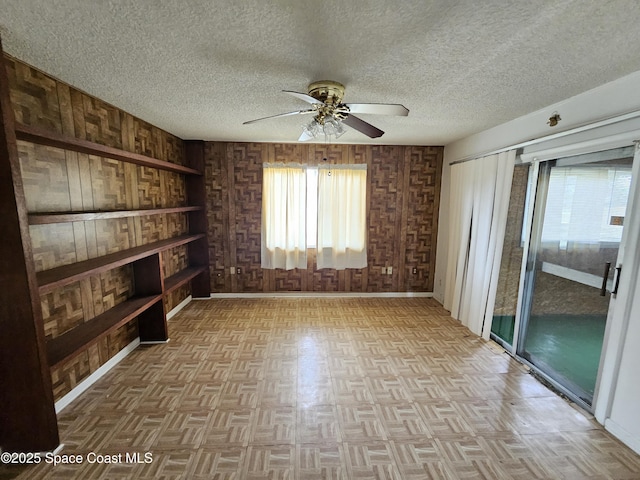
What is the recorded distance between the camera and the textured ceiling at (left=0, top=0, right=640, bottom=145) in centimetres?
114

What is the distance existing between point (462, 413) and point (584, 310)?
4.55 ft

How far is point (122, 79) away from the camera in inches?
72.4

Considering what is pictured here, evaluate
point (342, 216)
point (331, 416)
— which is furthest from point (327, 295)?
point (331, 416)

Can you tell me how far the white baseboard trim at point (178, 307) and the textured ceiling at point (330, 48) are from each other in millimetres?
2489

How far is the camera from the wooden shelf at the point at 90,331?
5.56 feet

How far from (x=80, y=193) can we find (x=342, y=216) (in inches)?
118

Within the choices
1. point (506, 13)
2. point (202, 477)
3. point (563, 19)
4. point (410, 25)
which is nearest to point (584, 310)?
point (563, 19)

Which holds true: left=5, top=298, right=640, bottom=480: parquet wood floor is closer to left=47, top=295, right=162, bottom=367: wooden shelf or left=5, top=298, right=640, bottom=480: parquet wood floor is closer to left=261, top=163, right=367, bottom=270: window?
left=47, top=295, right=162, bottom=367: wooden shelf

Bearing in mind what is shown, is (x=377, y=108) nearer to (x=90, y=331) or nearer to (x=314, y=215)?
(x=314, y=215)

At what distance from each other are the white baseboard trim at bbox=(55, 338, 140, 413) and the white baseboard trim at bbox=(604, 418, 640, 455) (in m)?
3.80

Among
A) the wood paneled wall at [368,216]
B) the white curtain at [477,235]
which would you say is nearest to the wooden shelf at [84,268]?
the wood paneled wall at [368,216]

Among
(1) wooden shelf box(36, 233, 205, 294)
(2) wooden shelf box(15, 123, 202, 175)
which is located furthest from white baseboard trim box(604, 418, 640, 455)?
(2) wooden shelf box(15, 123, 202, 175)

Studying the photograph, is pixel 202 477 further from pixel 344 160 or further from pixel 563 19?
pixel 344 160

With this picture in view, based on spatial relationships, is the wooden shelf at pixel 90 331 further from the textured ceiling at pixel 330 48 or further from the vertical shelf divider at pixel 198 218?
the textured ceiling at pixel 330 48
